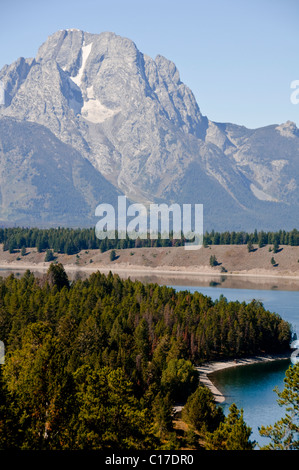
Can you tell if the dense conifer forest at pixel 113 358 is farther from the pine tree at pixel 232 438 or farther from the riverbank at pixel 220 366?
the riverbank at pixel 220 366

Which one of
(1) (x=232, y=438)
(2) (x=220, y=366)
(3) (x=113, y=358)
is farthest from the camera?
(2) (x=220, y=366)

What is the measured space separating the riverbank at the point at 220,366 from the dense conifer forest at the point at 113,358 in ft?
8.05

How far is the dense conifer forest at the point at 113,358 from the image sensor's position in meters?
46.7

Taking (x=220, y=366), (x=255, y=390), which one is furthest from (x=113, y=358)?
(x=220, y=366)

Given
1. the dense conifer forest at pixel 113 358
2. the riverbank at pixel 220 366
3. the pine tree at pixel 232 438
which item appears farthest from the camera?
the riverbank at pixel 220 366

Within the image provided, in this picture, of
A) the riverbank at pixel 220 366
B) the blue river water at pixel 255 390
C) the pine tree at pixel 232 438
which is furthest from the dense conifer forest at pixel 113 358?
the blue river water at pixel 255 390

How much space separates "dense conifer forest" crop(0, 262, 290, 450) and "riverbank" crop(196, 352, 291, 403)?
8.05 feet

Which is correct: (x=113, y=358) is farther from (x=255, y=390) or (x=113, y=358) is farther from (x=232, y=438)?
(x=232, y=438)

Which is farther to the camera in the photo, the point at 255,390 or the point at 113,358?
the point at 255,390

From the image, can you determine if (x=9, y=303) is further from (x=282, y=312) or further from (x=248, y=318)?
(x=282, y=312)

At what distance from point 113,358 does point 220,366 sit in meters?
31.4

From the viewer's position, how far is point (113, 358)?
80.2m

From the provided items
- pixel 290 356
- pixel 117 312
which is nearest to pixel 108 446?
pixel 117 312

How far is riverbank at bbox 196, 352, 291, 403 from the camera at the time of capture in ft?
293
